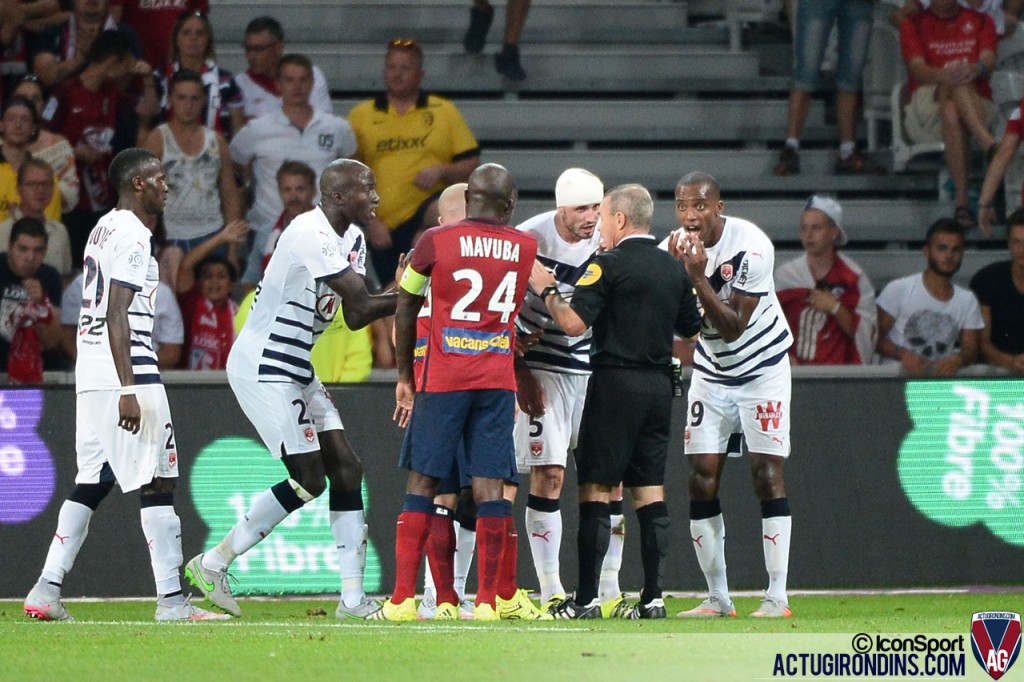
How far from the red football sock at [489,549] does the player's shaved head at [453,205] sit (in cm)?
173

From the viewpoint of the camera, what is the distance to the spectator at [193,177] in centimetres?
1273

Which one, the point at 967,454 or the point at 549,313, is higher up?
the point at 549,313

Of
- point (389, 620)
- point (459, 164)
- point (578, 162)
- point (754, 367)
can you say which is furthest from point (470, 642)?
point (578, 162)

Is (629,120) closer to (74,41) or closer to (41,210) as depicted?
(74,41)

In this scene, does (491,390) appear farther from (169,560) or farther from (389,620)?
(169,560)

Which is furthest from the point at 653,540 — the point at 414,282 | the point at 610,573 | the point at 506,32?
the point at 506,32

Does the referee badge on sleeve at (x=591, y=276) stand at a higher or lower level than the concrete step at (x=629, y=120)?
lower

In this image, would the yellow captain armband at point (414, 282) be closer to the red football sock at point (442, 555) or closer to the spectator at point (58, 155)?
the red football sock at point (442, 555)

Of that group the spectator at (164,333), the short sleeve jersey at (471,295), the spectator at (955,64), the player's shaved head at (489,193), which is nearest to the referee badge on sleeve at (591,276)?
the short sleeve jersey at (471,295)

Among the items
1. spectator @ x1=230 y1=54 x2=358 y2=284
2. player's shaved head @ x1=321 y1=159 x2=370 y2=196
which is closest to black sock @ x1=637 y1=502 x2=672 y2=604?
player's shaved head @ x1=321 y1=159 x2=370 y2=196

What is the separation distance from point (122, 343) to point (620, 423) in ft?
8.28

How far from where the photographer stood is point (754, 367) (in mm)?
9148

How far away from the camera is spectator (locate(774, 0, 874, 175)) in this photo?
1462 cm

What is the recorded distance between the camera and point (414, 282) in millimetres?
8086
